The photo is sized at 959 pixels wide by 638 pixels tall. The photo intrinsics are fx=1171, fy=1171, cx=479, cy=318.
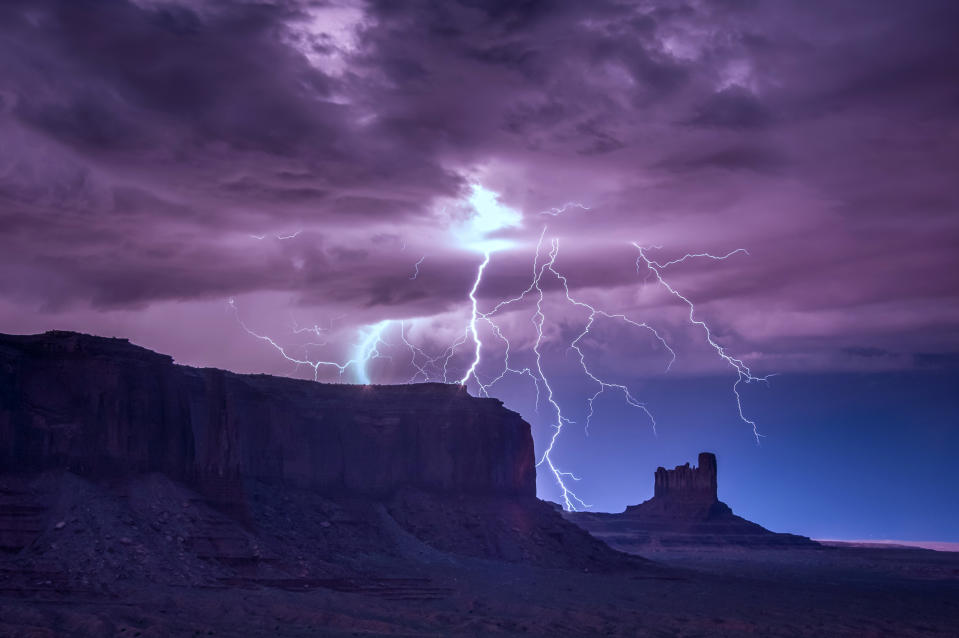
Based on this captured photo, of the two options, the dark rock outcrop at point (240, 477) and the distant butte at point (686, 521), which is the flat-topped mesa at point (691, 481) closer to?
the distant butte at point (686, 521)

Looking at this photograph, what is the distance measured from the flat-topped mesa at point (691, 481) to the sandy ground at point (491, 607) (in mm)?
86157

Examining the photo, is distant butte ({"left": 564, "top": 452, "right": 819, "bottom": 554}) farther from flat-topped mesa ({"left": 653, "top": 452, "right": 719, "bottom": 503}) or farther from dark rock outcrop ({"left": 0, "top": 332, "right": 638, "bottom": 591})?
dark rock outcrop ({"left": 0, "top": 332, "right": 638, "bottom": 591})

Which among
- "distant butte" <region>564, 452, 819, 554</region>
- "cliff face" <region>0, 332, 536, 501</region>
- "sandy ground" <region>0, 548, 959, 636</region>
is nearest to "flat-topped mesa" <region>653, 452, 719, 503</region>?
"distant butte" <region>564, 452, 819, 554</region>

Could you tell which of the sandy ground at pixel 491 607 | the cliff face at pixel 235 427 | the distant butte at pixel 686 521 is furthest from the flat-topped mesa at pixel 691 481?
Result: the sandy ground at pixel 491 607

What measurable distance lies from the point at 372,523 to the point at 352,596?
2634 cm

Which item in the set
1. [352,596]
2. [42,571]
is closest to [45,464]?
[42,571]

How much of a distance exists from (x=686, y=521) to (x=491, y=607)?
392ft

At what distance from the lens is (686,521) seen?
17012cm

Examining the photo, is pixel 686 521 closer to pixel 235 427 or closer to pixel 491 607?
pixel 235 427

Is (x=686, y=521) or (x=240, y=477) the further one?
(x=686, y=521)

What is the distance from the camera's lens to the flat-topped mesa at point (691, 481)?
173500 mm

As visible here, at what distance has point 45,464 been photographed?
2280 inches

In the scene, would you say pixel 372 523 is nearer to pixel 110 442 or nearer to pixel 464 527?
pixel 464 527

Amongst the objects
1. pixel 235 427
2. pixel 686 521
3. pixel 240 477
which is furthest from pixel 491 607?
pixel 686 521
